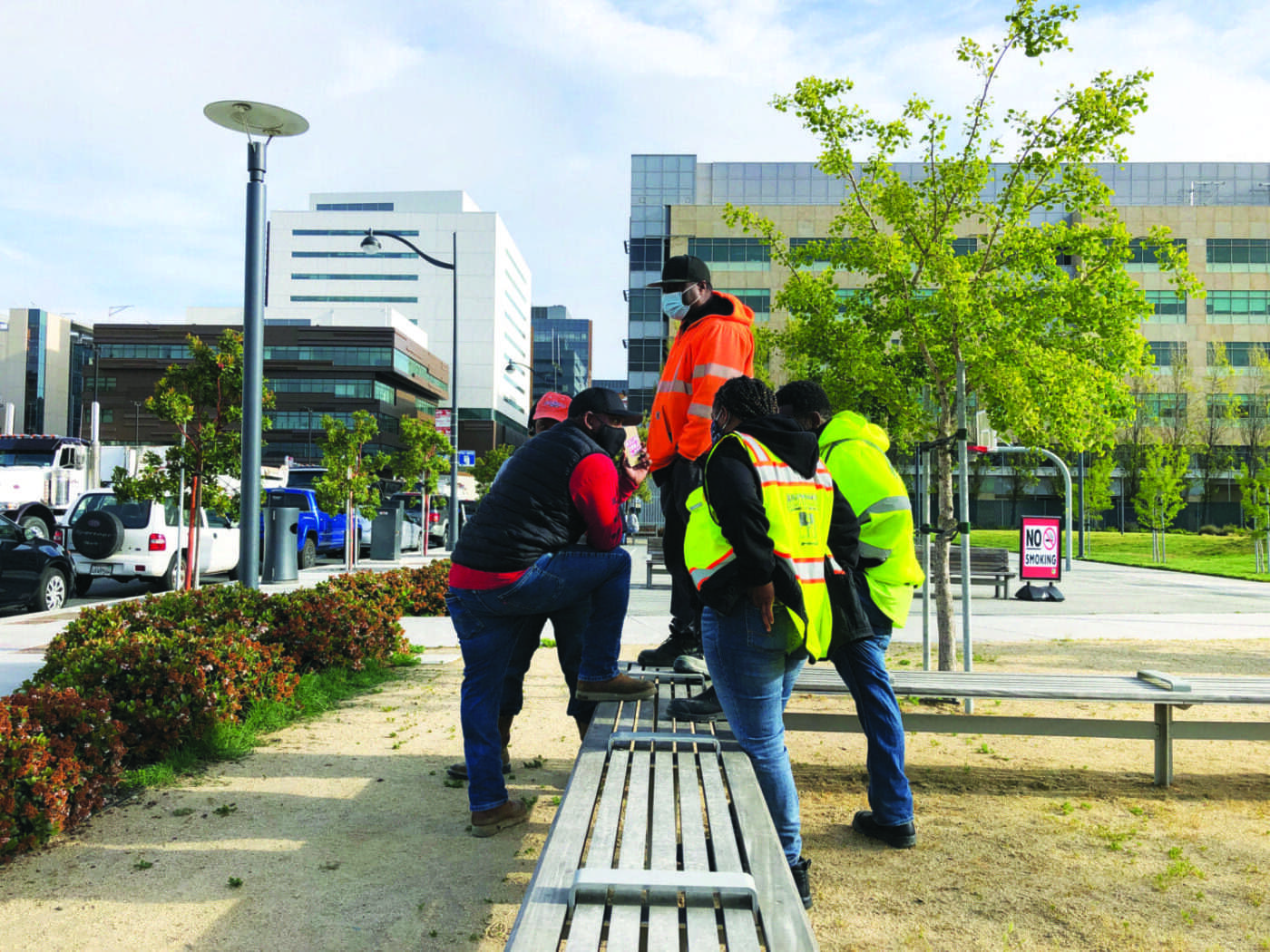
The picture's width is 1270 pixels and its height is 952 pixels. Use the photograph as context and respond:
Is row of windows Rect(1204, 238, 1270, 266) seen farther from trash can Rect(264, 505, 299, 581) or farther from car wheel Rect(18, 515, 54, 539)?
car wheel Rect(18, 515, 54, 539)

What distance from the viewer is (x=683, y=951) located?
2189 millimetres

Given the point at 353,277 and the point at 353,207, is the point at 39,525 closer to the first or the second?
the point at 353,277

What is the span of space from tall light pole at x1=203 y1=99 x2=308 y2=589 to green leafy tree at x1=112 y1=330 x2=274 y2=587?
17.2ft

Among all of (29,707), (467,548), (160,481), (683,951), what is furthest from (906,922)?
(160,481)

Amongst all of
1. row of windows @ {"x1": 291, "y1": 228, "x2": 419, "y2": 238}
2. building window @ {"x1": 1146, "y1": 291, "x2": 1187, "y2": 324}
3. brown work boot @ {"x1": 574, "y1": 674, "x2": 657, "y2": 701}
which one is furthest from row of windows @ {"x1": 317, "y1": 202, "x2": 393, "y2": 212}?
brown work boot @ {"x1": 574, "y1": 674, "x2": 657, "y2": 701}

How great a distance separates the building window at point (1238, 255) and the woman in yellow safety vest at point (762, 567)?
64549 millimetres

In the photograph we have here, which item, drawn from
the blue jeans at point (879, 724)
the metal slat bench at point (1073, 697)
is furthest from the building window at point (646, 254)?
the blue jeans at point (879, 724)

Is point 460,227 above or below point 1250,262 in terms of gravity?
above

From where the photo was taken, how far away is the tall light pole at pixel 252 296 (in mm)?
8484

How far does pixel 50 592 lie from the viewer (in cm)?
1329

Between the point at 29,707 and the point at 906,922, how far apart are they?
3787 mm

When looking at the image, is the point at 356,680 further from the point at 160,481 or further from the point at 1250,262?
the point at 1250,262

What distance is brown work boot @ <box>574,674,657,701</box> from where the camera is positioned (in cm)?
450

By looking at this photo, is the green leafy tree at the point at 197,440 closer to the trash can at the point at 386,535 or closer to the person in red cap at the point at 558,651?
the person in red cap at the point at 558,651
